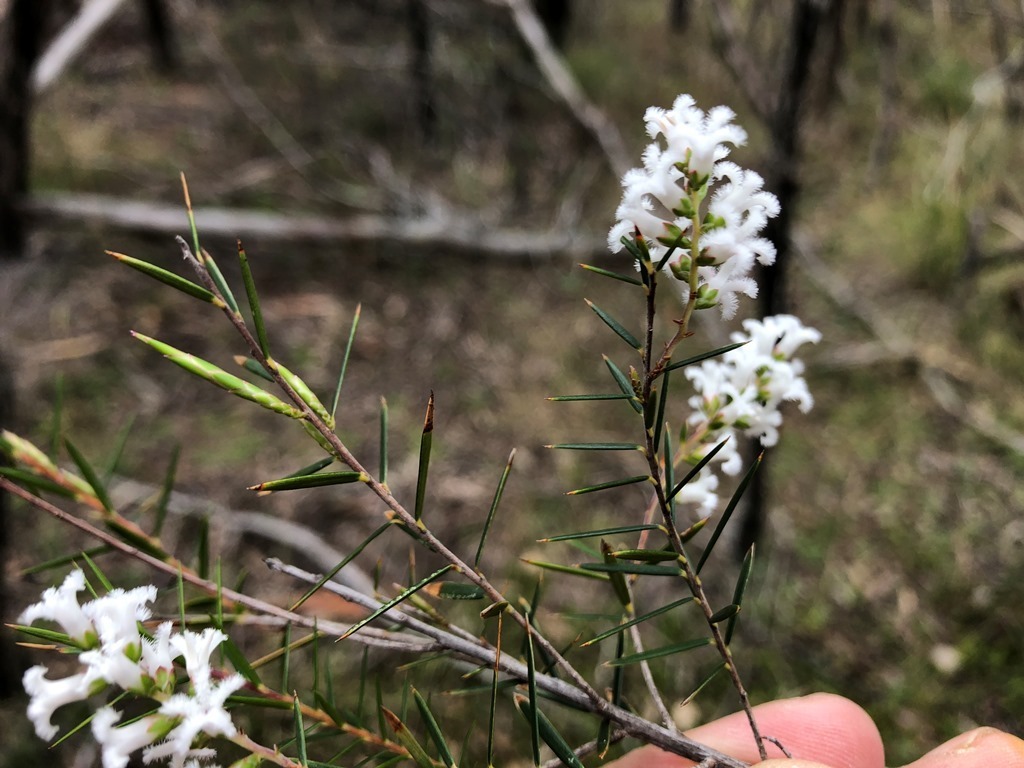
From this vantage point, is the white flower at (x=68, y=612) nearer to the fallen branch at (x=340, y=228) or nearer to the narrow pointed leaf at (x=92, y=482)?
the narrow pointed leaf at (x=92, y=482)

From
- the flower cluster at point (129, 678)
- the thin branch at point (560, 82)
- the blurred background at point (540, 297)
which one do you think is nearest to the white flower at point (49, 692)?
the flower cluster at point (129, 678)

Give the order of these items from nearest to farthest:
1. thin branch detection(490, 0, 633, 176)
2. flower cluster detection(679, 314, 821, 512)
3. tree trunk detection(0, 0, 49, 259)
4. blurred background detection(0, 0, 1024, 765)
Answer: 1. flower cluster detection(679, 314, 821, 512)
2. blurred background detection(0, 0, 1024, 765)
3. tree trunk detection(0, 0, 49, 259)
4. thin branch detection(490, 0, 633, 176)

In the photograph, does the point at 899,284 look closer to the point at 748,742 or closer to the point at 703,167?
the point at 748,742

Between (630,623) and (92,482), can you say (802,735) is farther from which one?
(92,482)

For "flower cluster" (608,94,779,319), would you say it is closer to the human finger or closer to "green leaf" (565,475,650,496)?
"green leaf" (565,475,650,496)

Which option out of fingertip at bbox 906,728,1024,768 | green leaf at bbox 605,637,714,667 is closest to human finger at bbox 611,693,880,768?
fingertip at bbox 906,728,1024,768

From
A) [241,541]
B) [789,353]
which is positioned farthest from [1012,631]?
[241,541]
